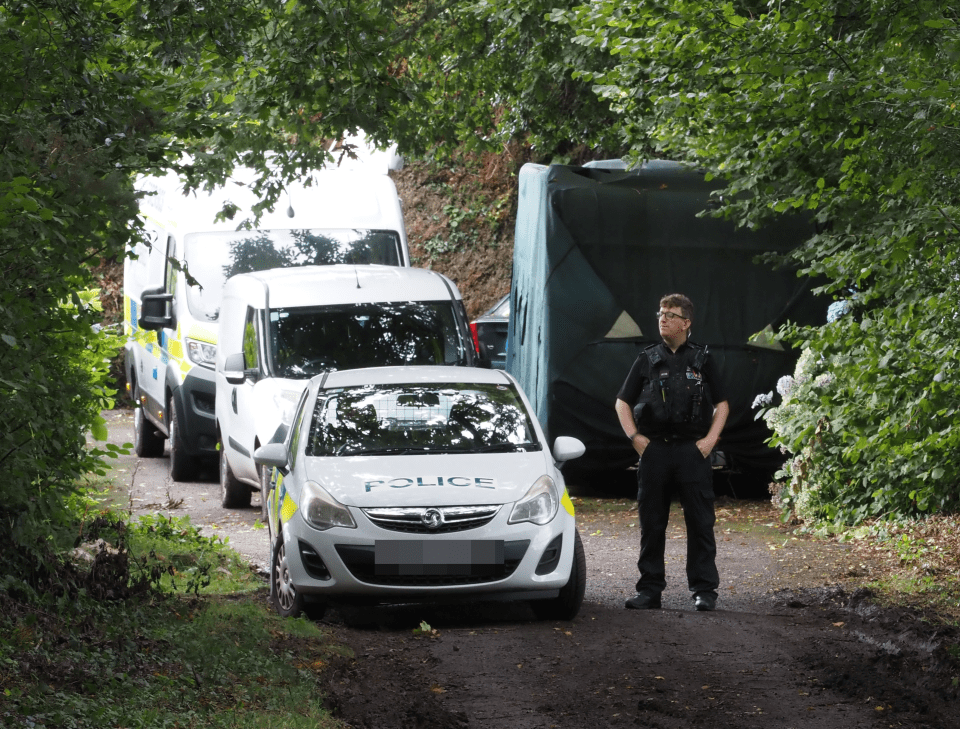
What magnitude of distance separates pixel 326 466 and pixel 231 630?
1.17 meters

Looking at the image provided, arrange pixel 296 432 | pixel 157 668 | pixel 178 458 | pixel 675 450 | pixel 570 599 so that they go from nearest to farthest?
1. pixel 157 668
2. pixel 570 599
3. pixel 675 450
4. pixel 296 432
5. pixel 178 458

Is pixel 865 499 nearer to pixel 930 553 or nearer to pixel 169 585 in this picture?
pixel 930 553

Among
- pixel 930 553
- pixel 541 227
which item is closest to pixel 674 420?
pixel 930 553

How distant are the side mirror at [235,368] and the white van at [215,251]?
182 cm

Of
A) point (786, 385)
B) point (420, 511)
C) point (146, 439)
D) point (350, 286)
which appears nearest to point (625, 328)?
point (786, 385)

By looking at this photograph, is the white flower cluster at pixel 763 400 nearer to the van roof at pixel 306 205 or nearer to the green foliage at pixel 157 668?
the van roof at pixel 306 205

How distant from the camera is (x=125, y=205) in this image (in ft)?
21.2

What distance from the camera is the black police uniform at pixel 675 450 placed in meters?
7.71

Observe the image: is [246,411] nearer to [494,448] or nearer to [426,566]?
[494,448]

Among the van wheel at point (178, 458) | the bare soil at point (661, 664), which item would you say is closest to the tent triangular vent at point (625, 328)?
the bare soil at point (661, 664)

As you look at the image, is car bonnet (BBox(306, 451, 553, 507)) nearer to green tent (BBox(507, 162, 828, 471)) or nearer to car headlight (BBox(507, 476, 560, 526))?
car headlight (BBox(507, 476, 560, 526))

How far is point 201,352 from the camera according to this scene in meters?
13.1

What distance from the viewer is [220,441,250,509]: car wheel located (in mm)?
12125

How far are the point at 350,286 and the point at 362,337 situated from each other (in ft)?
1.83
